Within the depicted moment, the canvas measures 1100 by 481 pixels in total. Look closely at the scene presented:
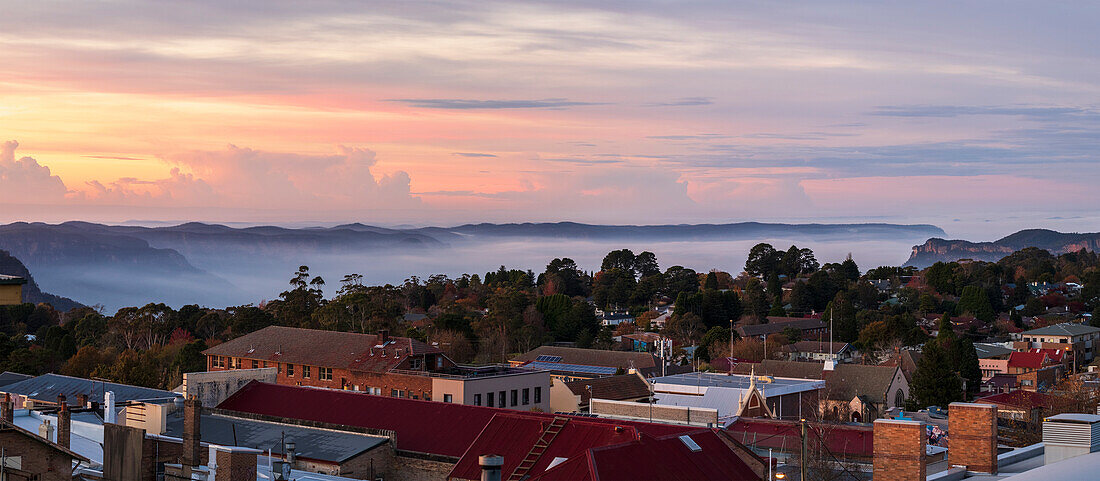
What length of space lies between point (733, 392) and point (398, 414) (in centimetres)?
2248

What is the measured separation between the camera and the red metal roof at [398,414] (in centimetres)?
4231

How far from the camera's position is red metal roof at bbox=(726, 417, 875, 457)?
43.2 metres

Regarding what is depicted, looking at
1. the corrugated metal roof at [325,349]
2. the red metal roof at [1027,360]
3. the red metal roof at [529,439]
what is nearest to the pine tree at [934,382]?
the corrugated metal roof at [325,349]

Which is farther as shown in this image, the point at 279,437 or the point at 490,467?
the point at 279,437

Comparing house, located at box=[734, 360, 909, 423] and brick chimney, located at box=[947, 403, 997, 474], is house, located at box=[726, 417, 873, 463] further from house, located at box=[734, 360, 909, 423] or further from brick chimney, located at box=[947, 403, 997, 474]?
house, located at box=[734, 360, 909, 423]

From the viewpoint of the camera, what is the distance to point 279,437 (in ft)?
139

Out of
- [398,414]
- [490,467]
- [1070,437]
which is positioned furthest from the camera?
[398,414]

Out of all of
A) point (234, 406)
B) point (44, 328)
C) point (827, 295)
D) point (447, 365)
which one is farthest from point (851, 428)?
point (827, 295)

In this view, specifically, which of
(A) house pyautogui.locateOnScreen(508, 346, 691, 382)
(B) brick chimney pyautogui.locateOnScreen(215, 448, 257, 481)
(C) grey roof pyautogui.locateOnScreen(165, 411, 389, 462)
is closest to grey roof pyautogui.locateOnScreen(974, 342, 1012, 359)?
(A) house pyautogui.locateOnScreen(508, 346, 691, 382)

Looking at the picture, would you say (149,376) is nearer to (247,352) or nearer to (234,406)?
(247,352)

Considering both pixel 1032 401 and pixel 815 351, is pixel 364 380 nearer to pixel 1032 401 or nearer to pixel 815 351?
pixel 1032 401

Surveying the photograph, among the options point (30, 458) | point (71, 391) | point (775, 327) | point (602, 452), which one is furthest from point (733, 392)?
point (775, 327)

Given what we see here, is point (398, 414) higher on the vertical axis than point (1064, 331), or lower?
lower

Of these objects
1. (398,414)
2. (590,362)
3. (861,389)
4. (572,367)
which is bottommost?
(861,389)
